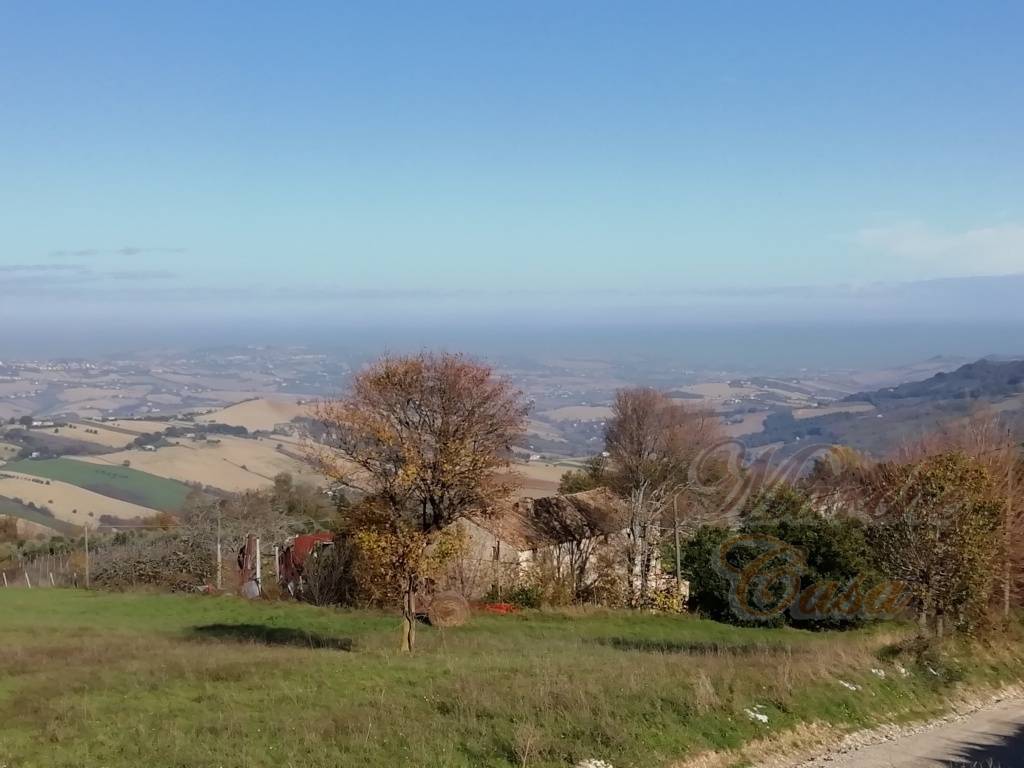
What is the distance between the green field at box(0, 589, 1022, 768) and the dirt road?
0.74 meters

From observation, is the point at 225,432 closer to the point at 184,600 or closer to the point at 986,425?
the point at 184,600

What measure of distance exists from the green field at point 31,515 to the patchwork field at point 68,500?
688 mm

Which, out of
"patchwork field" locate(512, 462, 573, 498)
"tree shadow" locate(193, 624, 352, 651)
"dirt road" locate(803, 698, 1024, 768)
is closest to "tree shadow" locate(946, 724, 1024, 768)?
"dirt road" locate(803, 698, 1024, 768)

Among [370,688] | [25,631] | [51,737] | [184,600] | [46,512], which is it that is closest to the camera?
[51,737]

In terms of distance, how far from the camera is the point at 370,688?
46.2 ft

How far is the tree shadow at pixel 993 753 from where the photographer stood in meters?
12.9

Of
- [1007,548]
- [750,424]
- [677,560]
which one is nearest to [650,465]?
[677,560]

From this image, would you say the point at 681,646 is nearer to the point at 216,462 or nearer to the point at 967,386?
the point at 216,462

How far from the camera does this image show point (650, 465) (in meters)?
37.6

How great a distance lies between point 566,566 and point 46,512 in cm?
4667

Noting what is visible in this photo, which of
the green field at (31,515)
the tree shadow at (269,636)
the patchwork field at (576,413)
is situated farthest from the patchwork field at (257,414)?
the tree shadow at (269,636)

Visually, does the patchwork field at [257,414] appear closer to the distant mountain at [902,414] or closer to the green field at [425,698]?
the distant mountain at [902,414]

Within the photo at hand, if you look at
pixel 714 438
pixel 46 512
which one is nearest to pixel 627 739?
pixel 714 438

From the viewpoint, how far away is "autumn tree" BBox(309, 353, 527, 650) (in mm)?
18297
